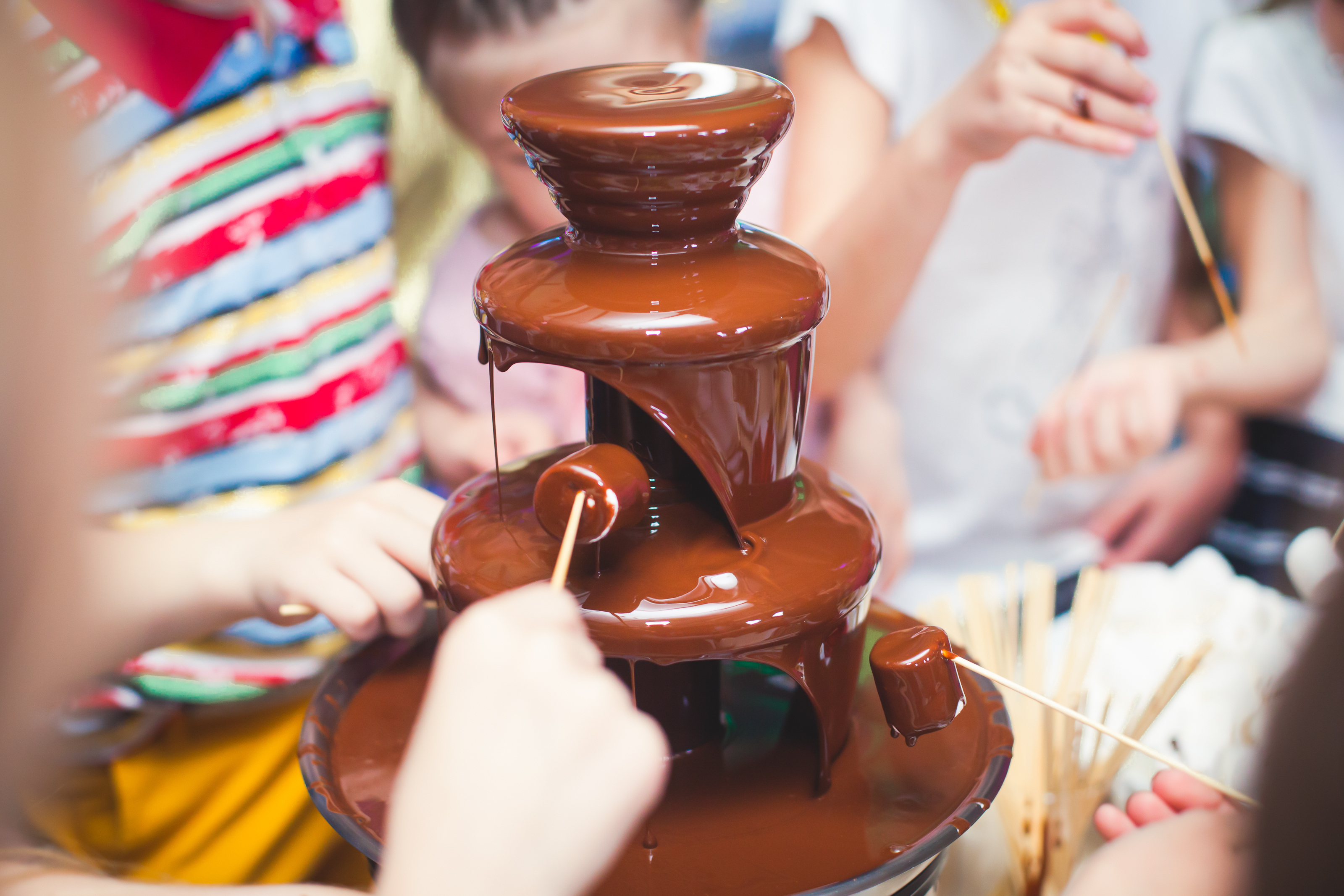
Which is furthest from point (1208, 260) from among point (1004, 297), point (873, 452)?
point (873, 452)

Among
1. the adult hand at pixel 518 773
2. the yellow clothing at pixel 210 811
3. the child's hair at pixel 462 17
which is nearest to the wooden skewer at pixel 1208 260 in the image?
the child's hair at pixel 462 17

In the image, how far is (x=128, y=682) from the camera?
115 cm

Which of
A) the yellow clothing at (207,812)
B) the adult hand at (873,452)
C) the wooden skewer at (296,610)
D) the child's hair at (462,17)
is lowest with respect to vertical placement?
the yellow clothing at (207,812)

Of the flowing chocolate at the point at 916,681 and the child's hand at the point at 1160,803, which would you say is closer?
the flowing chocolate at the point at 916,681

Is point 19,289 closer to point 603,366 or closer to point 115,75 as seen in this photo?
point 603,366

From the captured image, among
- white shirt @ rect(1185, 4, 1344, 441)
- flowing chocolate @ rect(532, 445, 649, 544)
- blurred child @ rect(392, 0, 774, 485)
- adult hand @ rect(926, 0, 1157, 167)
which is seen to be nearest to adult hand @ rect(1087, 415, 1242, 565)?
white shirt @ rect(1185, 4, 1344, 441)

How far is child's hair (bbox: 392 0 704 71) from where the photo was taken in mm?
1317

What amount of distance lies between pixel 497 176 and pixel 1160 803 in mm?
1095

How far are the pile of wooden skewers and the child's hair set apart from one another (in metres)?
0.86

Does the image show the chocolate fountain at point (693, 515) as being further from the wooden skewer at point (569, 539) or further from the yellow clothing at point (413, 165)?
the yellow clothing at point (413, 165)

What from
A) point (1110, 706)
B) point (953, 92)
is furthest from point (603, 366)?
point (953, 92)

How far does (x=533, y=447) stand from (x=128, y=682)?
543mm

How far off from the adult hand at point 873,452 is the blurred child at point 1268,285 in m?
0.23

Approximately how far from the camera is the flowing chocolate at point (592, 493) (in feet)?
1.98
